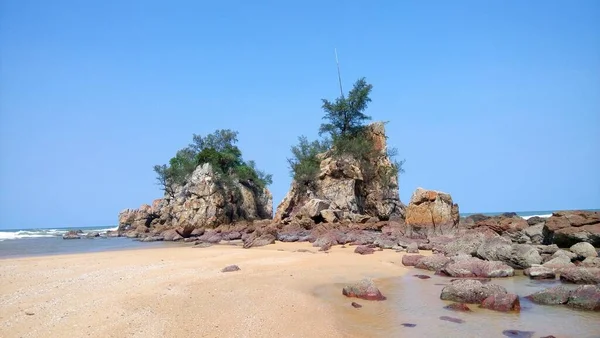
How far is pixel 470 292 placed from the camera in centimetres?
892

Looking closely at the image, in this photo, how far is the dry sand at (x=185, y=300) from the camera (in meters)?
6.82

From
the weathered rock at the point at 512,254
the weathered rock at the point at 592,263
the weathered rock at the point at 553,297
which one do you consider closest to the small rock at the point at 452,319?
the weathered rock at the point at 553,297

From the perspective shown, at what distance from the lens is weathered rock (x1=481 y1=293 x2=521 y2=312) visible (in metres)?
8.19

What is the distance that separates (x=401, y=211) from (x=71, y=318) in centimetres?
3346

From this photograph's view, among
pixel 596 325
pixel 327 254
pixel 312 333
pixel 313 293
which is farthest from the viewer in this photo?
pixel 327 254

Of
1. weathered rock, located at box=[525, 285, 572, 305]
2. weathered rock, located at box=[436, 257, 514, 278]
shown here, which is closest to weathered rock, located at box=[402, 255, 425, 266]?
weathered rock, located at box=[436, 257, 514, 278]

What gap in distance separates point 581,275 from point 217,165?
3887 centimetres

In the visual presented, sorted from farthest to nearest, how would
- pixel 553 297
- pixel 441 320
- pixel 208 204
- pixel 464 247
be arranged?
1. pixel 208 204
2. pixel 464 247
3. pixel 553 297
4. pixel 441 320

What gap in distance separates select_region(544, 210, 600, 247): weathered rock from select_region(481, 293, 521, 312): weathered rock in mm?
12379

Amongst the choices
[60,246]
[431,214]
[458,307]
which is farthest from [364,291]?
[60,246]

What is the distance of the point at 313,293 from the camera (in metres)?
10.0

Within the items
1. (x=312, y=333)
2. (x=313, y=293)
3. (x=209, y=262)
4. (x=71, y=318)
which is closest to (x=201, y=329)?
(x=312, y=333)

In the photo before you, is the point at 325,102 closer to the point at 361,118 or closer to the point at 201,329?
the point at 361,118

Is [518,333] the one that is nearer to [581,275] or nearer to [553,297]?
[553,297]
